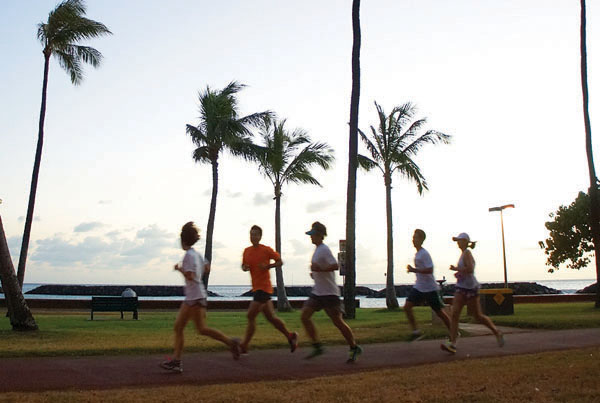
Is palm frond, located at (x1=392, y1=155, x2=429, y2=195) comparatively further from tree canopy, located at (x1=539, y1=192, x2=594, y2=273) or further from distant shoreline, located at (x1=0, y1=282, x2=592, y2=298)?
distant shoreline, located at (x1=0, y1=282, x2=592, y2=298)

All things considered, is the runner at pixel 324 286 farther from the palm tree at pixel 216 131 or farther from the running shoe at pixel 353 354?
the palm tree at pixel 216 131

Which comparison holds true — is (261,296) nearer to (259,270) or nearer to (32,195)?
(259,270)

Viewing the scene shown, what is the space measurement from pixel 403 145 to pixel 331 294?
21976 millimetres

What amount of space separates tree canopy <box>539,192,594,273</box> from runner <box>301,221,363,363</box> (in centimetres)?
3231

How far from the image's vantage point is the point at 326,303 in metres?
8.58

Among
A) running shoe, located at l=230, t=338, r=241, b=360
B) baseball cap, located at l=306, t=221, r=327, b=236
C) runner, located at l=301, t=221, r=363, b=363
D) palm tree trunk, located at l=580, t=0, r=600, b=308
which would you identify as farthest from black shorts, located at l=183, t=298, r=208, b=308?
palm tree trunk, located at l=580, t=0, r=600, b=308

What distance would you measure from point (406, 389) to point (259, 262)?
292 cm

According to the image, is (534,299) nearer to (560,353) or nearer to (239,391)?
(560,353)

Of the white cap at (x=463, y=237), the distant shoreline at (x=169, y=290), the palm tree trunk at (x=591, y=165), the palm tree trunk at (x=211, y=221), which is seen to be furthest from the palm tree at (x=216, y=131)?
the distant shoreline at (x=169, y=290)

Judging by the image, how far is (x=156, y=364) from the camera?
27.9 ft

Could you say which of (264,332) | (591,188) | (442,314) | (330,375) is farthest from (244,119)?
(330,375)

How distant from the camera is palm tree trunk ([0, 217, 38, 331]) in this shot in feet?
42.9

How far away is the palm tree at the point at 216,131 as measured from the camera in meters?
28.6

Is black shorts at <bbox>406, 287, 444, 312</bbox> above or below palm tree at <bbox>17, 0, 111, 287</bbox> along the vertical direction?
below
